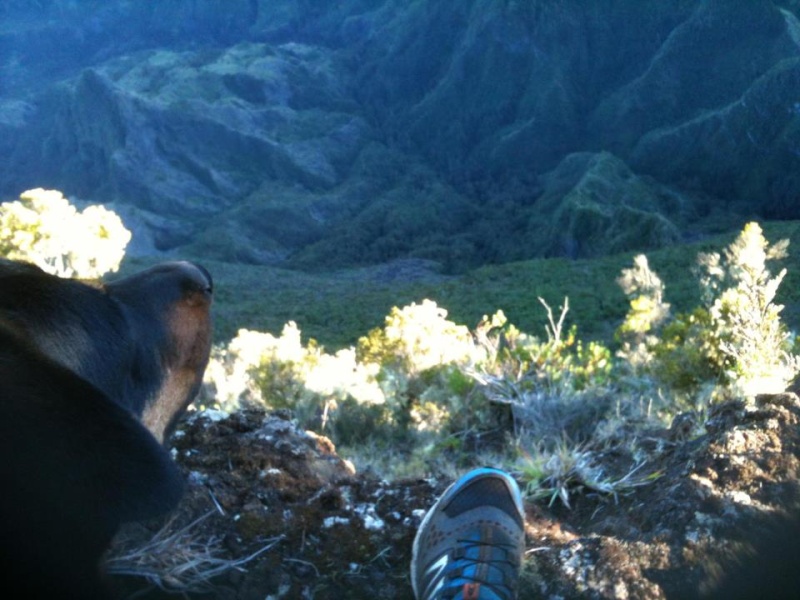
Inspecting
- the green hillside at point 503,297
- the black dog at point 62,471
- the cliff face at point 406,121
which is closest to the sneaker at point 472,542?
the black dog at point 62,471

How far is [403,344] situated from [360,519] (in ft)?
27.1

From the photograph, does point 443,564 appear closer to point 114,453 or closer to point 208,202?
point 114,453

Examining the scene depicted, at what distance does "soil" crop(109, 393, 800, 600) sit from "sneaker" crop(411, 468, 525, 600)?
0.10m

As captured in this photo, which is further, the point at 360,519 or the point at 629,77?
the point at 629,77

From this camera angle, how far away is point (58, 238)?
12305 millimetres

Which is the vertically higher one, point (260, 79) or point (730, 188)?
point (260, 79)

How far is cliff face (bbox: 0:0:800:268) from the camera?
3386 inches

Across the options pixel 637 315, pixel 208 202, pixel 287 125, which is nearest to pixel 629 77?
pixel 287 125

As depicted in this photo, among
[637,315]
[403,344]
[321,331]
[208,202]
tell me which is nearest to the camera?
[637,315]

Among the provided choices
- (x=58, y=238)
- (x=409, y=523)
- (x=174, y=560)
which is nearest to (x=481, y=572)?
(x=409, y=523)

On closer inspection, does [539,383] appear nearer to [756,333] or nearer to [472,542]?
[756,333]

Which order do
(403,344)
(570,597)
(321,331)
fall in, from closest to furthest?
1. (570,597)
2. (403,344)
3. (321,331)

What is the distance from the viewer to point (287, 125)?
123938mm

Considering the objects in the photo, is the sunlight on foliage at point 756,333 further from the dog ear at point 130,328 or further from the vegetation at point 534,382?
the dog ear at point 130,328
